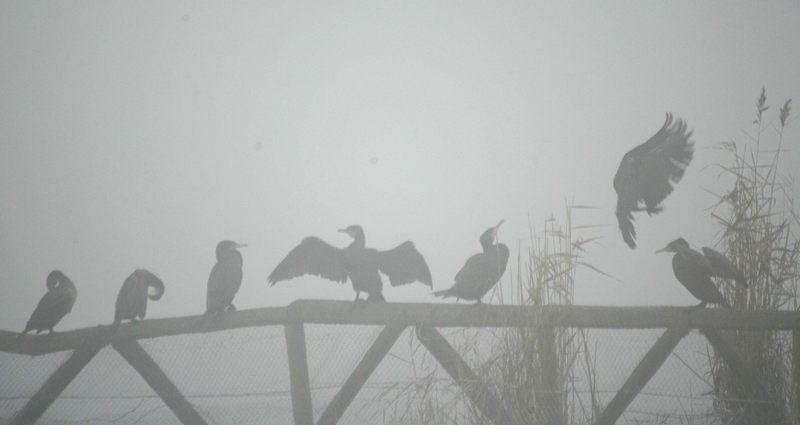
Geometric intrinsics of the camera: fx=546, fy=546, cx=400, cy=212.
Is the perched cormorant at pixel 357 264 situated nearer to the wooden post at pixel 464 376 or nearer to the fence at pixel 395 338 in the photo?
the fence at pixel 395 338

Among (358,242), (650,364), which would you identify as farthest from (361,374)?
(358,242)

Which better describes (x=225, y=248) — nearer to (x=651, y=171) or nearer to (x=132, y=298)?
(x=132, y=298)

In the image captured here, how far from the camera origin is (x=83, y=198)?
153m

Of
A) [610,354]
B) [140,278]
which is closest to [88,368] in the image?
[140,278]

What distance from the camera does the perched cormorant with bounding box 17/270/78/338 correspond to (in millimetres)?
5059

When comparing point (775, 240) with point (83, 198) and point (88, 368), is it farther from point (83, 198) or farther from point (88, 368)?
point (83, 198)

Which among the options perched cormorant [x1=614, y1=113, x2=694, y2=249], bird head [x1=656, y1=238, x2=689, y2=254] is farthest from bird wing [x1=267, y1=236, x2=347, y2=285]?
bird head [x1=656, y1=238, x2=689, y2=254]

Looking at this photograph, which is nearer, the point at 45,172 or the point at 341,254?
the point at 341,254

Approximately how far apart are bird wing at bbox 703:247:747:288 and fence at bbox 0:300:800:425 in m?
0.52

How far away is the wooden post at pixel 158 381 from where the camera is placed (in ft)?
9.69

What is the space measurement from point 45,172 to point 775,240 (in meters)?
172

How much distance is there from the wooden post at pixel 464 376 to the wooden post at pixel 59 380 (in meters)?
1.90

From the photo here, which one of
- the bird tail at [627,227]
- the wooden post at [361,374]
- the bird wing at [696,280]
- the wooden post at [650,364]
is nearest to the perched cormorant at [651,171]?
the bird tail at [627,227]

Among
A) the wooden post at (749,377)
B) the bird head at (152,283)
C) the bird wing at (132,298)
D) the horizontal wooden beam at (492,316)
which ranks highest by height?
the bird head at (152,283)
